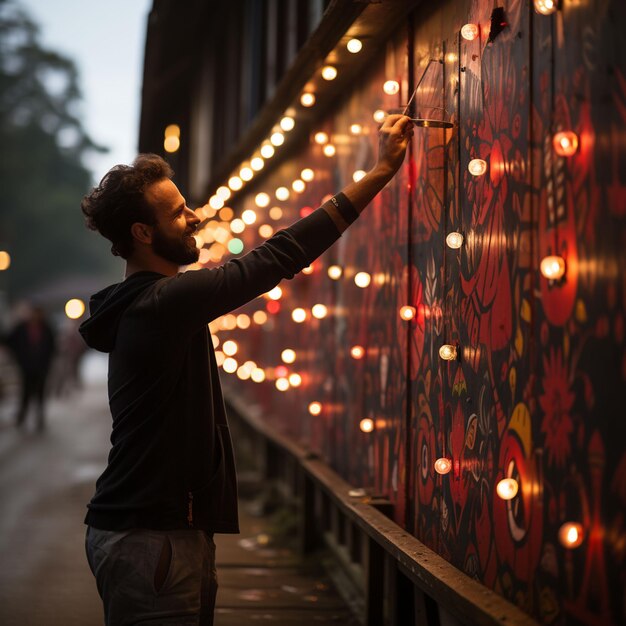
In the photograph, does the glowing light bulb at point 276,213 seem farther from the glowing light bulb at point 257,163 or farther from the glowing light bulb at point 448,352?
the glowing light bulb at point 448,352

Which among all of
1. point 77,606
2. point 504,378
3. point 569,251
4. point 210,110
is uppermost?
point 210,110

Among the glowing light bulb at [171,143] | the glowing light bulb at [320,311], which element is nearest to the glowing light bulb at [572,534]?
the glowing light bulb at [320,311]

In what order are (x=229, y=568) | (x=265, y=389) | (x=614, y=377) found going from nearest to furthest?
(x=614, y=377)
(x=229, y=568)
(x=265, y=389)

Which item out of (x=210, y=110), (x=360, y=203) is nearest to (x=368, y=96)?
(x=360, y=203)

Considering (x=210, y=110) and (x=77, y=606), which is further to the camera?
(x=210, y=110)

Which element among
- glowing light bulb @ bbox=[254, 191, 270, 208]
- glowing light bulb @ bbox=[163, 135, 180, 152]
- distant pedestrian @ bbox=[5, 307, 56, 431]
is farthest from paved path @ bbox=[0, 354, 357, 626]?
glowing light bulb @ bbox=[163, 135, 180, 152]

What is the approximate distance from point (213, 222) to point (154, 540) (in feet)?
42.3

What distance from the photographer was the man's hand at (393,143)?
3618 millimetres

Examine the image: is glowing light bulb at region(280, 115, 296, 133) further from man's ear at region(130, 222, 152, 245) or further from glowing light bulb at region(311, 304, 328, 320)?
man's ear at region(130, 222, 152, 245)

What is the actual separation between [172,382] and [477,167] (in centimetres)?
148

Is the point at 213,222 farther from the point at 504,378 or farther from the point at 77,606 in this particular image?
the point at 504,378

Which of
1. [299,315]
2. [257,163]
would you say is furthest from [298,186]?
[299,315]

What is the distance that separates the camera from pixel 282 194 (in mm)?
9766

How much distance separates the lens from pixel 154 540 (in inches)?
125
